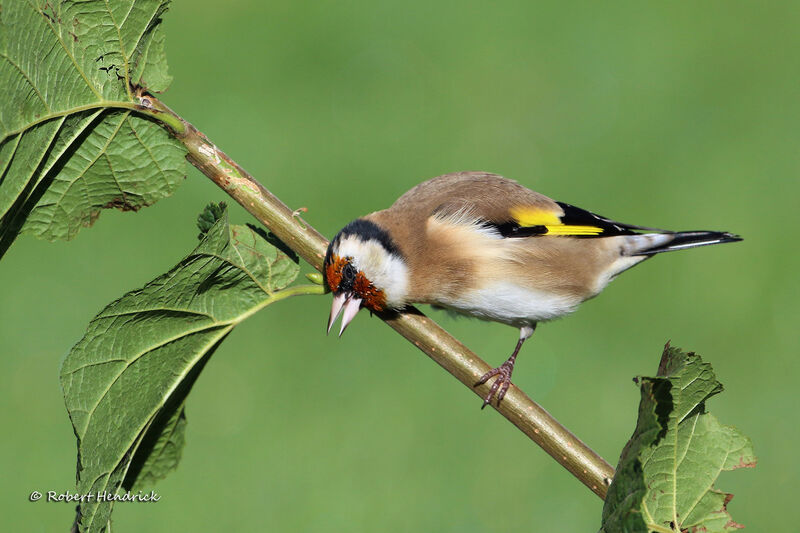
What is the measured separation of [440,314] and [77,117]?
12.7 ft

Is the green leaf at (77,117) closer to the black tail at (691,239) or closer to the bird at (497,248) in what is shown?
the bird at (497,248)

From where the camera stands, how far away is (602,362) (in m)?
7.57

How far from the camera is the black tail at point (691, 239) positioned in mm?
3363

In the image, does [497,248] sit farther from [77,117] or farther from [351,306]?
[77,117]

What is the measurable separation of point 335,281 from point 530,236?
1.34 meters

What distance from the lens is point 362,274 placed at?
10.4 ft

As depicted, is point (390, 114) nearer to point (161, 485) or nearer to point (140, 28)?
point (161, 485)

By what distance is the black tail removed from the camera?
132 inches

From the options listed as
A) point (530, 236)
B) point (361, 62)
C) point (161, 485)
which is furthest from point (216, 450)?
point (361, 62)

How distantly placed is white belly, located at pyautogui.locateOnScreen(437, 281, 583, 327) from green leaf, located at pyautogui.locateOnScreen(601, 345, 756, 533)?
1455 mm

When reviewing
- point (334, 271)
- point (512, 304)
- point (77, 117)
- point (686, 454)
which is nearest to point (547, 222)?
point (512, 304)

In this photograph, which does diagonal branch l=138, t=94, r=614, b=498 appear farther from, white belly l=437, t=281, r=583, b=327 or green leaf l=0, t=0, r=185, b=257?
white belly l=437, t=281, r=583, b=327

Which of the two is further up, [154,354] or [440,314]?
[440,314]

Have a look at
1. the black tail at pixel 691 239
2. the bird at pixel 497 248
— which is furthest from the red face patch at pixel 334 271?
the black tail at pixel 691 239
